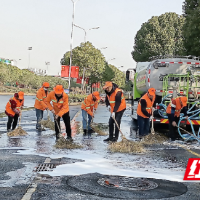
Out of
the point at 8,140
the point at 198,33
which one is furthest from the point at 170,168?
the point at 198,33

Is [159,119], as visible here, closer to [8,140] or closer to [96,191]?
[8,140]

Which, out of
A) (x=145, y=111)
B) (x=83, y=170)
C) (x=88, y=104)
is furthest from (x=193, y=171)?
(x=88, y=104)

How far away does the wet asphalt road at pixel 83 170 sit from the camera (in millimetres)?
5160

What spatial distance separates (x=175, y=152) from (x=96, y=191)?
4286 mm

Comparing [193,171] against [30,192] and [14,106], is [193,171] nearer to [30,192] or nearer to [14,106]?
[30,192]

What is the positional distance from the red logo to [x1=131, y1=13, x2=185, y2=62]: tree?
42115 millimetres

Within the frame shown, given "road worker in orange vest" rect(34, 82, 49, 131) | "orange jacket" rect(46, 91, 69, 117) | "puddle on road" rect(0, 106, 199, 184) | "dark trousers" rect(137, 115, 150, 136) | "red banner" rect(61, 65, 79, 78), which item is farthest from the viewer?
"red banner" rect(61, 65, 79, 78)

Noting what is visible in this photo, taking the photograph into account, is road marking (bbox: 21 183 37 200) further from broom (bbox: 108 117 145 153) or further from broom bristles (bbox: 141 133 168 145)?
broom bristles (bbox: 141 133 168 145)

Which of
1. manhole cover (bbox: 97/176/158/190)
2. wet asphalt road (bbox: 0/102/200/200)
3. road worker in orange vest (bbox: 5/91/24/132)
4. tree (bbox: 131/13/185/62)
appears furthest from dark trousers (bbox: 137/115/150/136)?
tree (bbox: 131/13/185/62)

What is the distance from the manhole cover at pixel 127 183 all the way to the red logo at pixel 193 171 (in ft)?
1.48

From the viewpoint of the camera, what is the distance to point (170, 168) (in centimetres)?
707

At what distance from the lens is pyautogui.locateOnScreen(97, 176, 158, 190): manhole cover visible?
5.56m

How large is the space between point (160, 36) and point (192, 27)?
2471cm

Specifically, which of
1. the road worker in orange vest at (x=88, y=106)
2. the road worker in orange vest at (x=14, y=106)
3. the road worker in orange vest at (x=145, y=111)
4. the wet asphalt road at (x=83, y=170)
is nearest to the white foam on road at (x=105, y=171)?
the wet asphalt road at (x=83, y=170)
